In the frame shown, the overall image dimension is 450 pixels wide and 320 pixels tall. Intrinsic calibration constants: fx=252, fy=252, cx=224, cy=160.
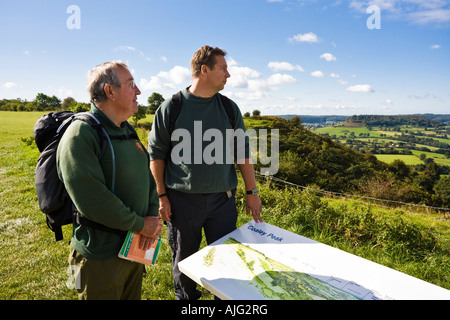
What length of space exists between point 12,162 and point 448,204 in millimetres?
59697

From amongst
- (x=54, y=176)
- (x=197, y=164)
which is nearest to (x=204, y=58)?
(x=197, y=164)

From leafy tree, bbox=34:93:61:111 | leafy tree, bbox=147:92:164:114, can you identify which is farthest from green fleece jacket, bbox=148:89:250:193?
leafy tree, bbox=34:93:61:111

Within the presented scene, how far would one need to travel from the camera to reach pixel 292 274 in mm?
1520

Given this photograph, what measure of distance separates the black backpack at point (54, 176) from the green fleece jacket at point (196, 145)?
2.02ft

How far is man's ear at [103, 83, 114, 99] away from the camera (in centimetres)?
156

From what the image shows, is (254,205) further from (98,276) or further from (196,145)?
(98,276)

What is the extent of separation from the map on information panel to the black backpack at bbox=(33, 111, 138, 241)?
0.67m

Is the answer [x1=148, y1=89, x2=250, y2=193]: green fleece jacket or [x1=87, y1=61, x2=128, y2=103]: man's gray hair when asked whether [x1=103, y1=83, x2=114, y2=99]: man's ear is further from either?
[x1=148, y1=89, x2=250, y2=193]: green fleece jacket

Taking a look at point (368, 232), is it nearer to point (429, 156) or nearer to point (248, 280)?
point (248, 280)

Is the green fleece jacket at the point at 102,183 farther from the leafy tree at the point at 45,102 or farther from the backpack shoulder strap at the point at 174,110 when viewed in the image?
the leafy tree at the point at 45,102

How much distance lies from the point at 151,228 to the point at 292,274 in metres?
0.95

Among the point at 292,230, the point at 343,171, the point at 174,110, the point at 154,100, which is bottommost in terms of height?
the point at 343,171

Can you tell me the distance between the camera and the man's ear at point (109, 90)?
156cm
